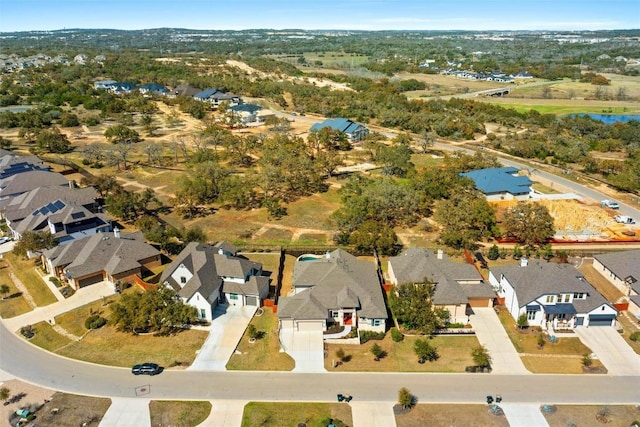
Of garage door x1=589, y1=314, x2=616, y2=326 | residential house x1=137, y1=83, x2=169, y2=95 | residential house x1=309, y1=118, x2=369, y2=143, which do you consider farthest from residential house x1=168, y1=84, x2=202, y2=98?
garage door x1=589, y1=314, x2=616, y2=326

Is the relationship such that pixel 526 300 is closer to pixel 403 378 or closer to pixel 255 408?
pixel 403 378

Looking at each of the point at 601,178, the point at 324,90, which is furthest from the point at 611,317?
the point at 324,90

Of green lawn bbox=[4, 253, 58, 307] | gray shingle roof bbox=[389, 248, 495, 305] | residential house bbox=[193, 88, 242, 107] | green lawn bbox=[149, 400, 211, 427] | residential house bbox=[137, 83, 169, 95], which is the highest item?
residential house bbox=[137, 83, 169, 95]

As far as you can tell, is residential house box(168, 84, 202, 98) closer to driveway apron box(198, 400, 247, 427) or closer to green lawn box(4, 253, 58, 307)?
green lawn box(4, 253, 58, 307)

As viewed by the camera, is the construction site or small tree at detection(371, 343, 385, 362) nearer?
small tree at detection(371, 343, 385, 362)

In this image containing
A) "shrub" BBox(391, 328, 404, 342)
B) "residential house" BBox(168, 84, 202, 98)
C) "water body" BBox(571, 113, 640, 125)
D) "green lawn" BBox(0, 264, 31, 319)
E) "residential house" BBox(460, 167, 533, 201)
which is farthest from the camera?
"residential house" BBox(168, 84, 202, 98)

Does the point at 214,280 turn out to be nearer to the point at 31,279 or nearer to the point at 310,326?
the point at 310,326
